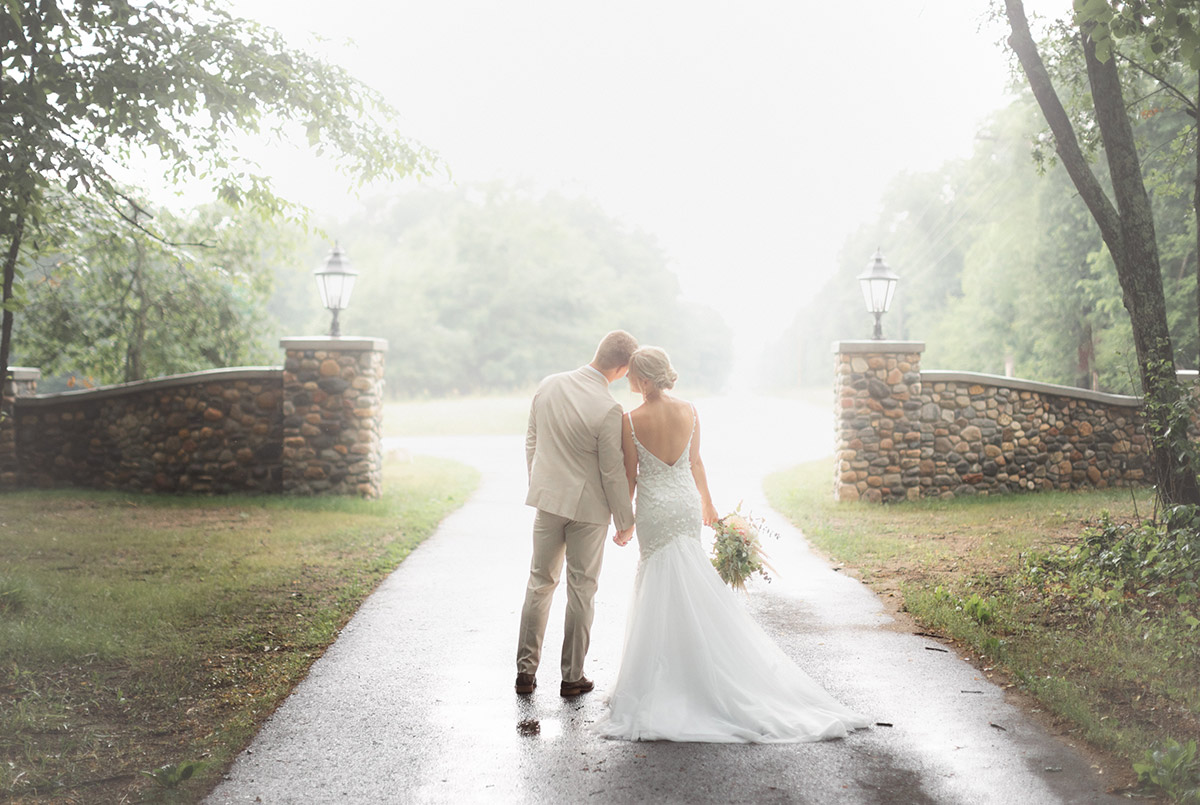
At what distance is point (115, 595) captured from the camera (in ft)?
24.3

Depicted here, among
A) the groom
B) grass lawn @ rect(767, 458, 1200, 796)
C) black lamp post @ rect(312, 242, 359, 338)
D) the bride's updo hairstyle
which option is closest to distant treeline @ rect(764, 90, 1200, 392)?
grass lawn @ rect(767, 458, 1200, 796)

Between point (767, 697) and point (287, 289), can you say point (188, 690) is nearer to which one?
point (767, 697)

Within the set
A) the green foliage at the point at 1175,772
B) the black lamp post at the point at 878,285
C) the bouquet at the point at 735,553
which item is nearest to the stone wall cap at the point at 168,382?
the black lamp post at the point at 878,285

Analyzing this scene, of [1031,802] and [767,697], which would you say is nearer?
[1031,802]

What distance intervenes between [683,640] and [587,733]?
644 millimetres

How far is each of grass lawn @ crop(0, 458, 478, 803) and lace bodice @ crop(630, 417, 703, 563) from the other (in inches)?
83.7

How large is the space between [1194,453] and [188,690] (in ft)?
22.5

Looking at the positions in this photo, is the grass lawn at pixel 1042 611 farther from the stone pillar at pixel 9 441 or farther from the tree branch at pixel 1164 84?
the stone pillar at pixel 9 441

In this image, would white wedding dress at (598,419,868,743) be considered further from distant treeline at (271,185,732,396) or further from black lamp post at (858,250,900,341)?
distant treeline at (271,185,732,396)

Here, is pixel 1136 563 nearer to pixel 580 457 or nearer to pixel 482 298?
pixel 580 457

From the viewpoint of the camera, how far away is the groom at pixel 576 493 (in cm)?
498

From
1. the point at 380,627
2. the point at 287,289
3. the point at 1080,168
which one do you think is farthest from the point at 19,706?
the point at 287,289

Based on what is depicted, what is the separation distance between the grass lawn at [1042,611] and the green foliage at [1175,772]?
0.18 meters

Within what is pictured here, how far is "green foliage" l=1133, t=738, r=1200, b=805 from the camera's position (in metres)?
3.62
